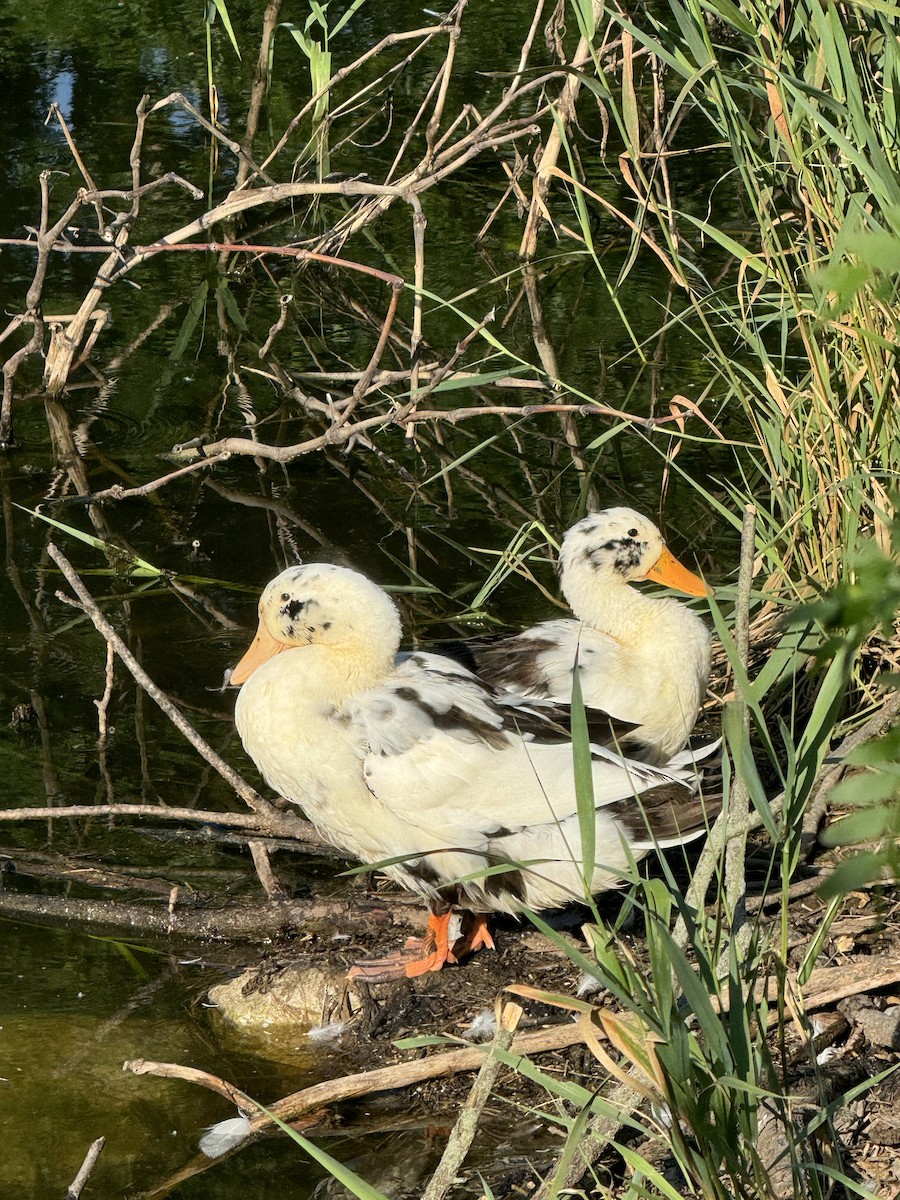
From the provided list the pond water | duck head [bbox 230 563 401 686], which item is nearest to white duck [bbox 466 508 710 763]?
duck head [bbox 230 563 401 686]

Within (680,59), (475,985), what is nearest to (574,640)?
(475,985)

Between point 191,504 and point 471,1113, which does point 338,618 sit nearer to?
point 471,1113

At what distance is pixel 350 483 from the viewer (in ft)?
22.3

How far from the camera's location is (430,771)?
383 cm

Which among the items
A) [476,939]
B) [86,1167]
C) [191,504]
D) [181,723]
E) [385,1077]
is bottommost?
[476,939]

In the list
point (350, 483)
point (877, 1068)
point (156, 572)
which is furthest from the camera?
point (350, 483)

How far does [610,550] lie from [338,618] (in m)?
0.97

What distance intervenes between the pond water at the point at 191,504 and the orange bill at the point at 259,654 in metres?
0.56

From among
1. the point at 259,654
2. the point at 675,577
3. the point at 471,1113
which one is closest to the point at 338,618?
the point at 259,654

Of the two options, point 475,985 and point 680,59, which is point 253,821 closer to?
point 475,985

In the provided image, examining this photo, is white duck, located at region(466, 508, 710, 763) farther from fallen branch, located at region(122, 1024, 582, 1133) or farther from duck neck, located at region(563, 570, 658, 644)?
fallen branch, located at region(122, 1024, 582, 1133)

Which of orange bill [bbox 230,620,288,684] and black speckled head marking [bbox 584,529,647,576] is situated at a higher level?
black speckled head marking [bbox 584,529,647,576]

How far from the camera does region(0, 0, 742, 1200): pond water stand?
12.2 feet

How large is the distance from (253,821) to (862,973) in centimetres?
179
